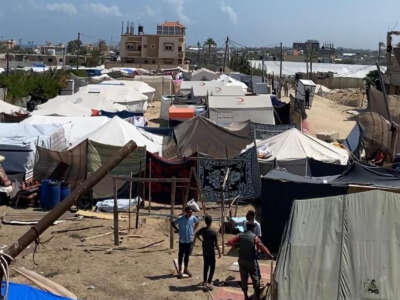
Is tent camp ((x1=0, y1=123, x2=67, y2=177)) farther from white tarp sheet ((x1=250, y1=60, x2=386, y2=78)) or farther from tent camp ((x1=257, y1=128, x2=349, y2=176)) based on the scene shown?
white tarp sheet ((x1=250, y1=60, x2=386, y2=78))

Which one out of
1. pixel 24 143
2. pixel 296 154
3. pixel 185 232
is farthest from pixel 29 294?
pixel 296 154

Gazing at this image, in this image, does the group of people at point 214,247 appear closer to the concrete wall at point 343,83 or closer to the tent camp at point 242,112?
the tent camp at point 242,112

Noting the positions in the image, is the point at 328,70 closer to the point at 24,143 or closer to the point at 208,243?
the point at 24,143

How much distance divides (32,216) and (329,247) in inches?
349

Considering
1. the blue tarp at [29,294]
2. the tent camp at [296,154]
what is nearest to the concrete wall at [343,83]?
the tent camp at [296,154]

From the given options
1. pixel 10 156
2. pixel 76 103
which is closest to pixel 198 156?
pixel 10 156

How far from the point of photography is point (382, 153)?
19.8m

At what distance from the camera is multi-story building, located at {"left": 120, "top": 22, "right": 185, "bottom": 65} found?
106 metres

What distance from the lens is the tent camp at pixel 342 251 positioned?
8.21 m

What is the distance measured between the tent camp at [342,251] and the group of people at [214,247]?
67 cm

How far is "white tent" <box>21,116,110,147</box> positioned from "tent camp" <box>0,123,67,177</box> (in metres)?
0.69

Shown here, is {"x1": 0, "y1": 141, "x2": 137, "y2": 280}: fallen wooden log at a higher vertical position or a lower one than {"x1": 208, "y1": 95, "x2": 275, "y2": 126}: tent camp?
higher

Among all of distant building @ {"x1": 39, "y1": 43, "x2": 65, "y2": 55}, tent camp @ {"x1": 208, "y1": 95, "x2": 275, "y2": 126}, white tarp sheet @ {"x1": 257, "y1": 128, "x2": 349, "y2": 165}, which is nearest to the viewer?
white tarp sheet @ {"x1": 257, "y1": 128, "x2": 349, "y2": 165}

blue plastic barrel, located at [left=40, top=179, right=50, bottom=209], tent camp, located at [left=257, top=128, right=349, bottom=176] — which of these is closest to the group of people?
blue plastic barrel, located at [left=40, top=179, right=50, bottom=209]
